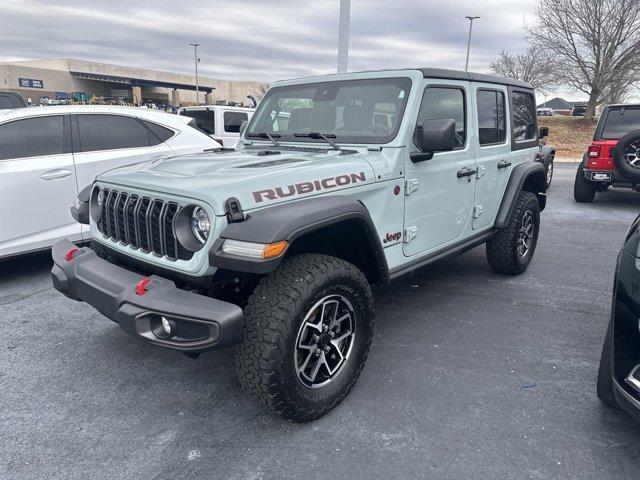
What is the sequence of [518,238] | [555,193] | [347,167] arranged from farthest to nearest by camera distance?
[555,193]
[518,238]
[347,167]

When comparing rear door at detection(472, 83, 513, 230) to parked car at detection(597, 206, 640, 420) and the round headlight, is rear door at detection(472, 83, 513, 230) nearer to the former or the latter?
parked car at detection(597, 206, 640, 420)

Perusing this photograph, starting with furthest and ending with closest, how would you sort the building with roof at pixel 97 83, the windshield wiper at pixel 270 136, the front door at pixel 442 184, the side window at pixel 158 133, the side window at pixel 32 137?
the building with roof at pixel 97 83, the side window at pixel 158 133, the side window at pixel 32 137, the windshield wiper at pixel 270 136, the front door at pixel 442 184

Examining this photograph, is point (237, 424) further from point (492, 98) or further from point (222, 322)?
point (492, 98)

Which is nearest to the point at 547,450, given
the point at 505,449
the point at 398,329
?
the point at 505,449

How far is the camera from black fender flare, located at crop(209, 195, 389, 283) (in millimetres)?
2230

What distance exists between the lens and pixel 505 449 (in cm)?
246

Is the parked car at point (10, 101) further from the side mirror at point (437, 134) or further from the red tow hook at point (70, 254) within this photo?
the side mirror at point (437, 134)

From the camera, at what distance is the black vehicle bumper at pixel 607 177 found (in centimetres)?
847

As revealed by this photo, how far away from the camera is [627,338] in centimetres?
212

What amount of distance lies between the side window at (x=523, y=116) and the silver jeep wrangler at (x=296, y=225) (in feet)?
2.27

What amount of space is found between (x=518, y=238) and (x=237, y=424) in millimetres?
3366

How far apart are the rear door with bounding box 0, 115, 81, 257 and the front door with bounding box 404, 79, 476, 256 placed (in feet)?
11.1

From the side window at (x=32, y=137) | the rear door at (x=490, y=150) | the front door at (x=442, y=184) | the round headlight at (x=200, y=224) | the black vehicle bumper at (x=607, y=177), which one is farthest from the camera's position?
the black vehicle bumper at (x=607, y=177)

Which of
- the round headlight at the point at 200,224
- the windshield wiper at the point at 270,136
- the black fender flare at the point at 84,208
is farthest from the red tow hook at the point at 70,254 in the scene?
the windshield wiper at the point at 270,136
